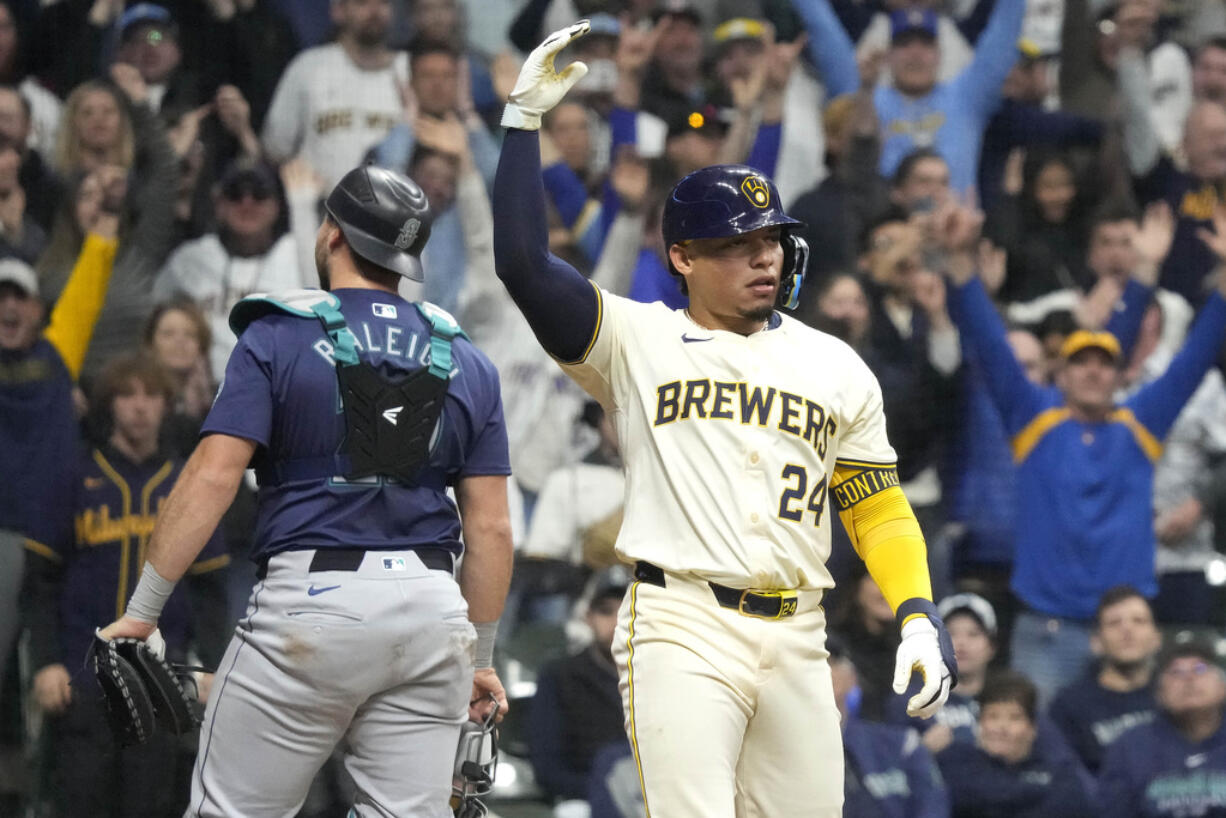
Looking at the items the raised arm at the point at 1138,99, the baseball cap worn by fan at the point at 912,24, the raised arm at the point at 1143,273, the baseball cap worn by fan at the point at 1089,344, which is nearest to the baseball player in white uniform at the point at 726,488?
the baseball cap worn by fan at the point at 1089,344

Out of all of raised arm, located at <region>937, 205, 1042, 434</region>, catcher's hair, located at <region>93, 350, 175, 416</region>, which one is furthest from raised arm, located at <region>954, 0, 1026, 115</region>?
catcher's hair, located at <region>93, 350, 175, 416</region>

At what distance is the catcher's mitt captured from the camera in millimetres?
3053

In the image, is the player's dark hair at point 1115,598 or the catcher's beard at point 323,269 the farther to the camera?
the player's dark hair at point 1115,598

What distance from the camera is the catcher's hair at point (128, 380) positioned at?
4992 millimetres

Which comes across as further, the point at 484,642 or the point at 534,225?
the point at 484,642

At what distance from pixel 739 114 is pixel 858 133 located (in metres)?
0.49

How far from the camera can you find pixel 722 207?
2977 millimetres

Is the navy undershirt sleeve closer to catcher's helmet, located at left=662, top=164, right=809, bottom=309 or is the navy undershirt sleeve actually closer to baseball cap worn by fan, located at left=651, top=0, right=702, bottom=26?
catcher's helmet, located at left=662, top=164, right=809, bottom=309

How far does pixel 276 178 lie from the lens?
5594 millimetres

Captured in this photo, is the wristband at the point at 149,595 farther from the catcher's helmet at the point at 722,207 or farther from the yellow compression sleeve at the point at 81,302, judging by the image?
the yellow compression sleeve at the point at 81,302

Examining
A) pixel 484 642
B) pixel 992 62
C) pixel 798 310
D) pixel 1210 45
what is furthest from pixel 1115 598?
pixel 484 642

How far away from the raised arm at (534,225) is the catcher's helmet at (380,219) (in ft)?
0.93

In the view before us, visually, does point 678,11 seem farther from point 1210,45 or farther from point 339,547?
point 339,547

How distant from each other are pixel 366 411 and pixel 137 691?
0.73m
